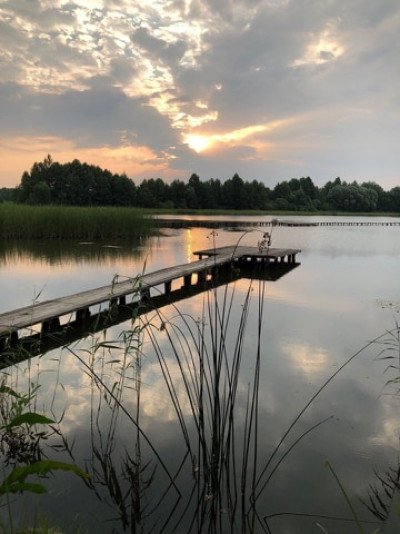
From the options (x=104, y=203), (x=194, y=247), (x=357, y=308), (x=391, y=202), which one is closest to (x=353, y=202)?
(x=391, y=202)

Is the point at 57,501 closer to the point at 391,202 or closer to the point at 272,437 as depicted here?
the point at 272,437

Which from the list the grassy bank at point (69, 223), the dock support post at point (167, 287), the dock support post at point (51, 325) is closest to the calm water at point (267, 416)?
the dock support post at point (51, 325)

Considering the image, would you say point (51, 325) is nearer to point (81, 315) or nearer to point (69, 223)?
point (81, 315)

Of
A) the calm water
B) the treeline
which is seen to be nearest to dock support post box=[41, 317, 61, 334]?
the calm water

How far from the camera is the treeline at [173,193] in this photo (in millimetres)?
73375

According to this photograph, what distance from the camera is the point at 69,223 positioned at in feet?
57.8

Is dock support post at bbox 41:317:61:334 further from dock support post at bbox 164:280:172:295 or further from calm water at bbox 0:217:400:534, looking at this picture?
dock support post at bbox 164:280:172:295

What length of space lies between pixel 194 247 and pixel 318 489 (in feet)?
50.9

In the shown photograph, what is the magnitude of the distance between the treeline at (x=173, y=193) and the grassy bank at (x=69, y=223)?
48.4 meters

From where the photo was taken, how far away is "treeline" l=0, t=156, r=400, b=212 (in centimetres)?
7338

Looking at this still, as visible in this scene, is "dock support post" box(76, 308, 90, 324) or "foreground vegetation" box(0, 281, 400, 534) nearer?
"foreground vegetation" box(0, 281, 400, 534)

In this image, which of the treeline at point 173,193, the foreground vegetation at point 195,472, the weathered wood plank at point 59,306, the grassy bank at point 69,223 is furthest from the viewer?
the treeline at point 173,193

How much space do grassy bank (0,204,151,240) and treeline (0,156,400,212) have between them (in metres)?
48.4

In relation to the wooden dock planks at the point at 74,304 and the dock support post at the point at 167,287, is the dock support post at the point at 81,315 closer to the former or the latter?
the wooden dock planks at the point at 74,304
